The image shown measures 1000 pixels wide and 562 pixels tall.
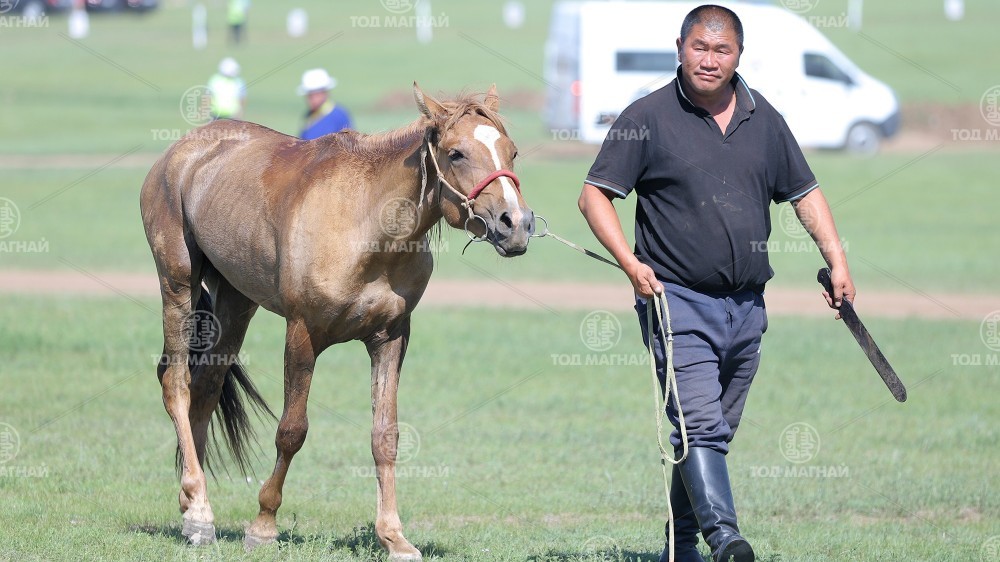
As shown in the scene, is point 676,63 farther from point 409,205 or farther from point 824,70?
point 409,205

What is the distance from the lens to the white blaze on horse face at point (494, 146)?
534 centimetres

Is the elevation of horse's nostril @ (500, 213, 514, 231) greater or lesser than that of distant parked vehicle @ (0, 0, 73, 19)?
lesser

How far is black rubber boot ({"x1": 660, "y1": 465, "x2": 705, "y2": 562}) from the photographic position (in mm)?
5633

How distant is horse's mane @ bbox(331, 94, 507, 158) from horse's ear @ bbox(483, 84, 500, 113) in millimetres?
42

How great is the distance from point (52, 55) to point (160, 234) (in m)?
38.6

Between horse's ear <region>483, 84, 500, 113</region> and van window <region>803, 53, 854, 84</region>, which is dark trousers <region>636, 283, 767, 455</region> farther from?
van window <region>803, 53, 854, 84</region>

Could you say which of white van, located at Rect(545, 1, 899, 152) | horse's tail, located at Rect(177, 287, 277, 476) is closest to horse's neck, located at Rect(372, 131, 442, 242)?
horse's tail, located at Rect(177, 287, 277, 476)

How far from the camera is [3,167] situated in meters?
25.2

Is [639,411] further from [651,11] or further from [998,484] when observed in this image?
[651,11]

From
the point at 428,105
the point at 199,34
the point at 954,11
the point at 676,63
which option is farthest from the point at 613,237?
the point at 954,11

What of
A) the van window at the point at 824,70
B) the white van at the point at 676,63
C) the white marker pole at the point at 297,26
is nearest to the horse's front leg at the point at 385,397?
the white van at the point at 676,63

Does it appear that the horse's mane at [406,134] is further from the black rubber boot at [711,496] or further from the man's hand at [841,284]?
the black rubber boot at [711,496]

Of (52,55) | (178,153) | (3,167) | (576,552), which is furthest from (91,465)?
(52,55)

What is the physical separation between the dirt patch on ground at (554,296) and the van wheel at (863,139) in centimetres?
1385
